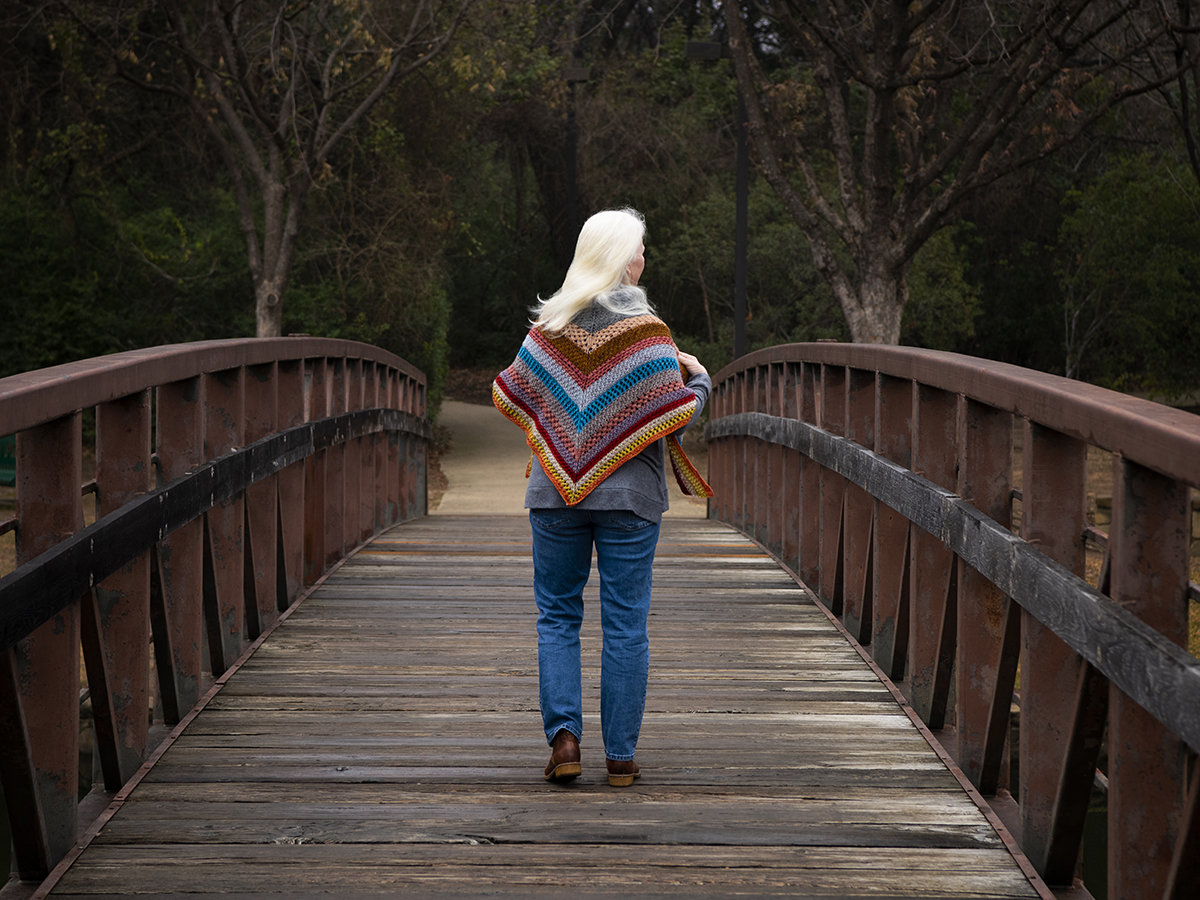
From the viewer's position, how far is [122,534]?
3.37 meters

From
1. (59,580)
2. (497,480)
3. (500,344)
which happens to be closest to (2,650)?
(59,580)

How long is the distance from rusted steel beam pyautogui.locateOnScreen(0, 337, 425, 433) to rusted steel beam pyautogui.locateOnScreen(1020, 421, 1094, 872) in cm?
226

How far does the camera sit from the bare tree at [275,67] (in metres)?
14.9

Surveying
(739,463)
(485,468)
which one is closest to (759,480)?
(739,463)

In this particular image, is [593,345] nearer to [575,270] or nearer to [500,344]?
[575,270]

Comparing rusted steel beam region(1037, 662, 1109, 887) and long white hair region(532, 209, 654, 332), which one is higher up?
long white hair region(532, 209, 654, 332)

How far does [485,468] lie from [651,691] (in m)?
15.3

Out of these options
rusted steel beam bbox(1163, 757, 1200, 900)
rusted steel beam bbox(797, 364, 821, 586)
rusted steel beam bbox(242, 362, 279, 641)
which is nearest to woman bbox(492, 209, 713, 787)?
rusted steel beam bbox(1163, 757, 1200, 900)

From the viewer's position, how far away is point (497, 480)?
18656mm

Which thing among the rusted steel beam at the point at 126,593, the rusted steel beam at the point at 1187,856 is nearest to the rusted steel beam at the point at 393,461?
the rusted steel beam at the point at 126,593

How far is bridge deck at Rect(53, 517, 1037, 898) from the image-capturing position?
9.90 feet

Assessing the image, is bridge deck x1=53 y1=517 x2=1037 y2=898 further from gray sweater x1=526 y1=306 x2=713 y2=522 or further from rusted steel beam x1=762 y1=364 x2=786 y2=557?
rusted steel beam x1=762 y1=364 x2=786 y2=557

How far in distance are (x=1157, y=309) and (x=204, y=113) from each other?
Result: 1617cm

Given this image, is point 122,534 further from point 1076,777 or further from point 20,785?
point 1076,777
